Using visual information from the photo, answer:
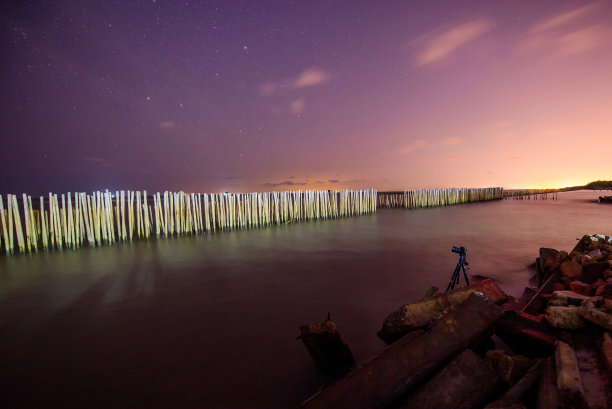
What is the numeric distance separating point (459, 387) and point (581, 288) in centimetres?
234

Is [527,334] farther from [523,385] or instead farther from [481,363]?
[481,363]

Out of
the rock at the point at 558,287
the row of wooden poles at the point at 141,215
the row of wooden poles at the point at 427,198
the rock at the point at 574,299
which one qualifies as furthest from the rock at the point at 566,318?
the row of wooden poles at the point at 427,198

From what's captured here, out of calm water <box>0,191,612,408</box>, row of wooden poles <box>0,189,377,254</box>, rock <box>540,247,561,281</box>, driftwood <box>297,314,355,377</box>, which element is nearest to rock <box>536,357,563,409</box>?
driftwood <box>297,314,355,377</box>

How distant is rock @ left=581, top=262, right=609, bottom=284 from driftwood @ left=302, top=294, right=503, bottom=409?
209 cm

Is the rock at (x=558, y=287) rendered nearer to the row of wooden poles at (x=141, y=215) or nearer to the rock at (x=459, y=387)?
the rock at (x=459, y=387)

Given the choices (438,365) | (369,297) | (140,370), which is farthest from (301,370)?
(369,297)

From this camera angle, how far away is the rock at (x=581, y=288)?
8.54ft

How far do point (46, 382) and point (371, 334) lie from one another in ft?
9.20

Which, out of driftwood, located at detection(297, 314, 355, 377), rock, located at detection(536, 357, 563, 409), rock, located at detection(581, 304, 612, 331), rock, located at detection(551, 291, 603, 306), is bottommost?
driftwood, located at detection(297, 314, 355, 377)

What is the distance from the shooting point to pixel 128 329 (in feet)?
9.62

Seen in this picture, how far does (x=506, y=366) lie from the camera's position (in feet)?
5.24

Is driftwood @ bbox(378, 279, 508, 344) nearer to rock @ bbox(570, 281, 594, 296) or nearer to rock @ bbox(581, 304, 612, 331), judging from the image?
rock @ bbox(581, 304, 612, 331)

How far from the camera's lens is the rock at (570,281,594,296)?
8.54 feet

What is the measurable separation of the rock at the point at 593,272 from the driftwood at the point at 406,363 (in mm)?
2090
